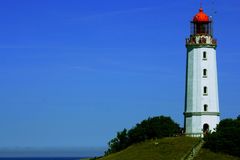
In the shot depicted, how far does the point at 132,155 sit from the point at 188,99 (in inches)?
602

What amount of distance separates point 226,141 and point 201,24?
1964cm

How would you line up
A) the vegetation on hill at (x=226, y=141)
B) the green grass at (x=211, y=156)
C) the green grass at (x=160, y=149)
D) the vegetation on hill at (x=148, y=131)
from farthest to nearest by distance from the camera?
the vegetation on hill at (x=148, y=131)
the vegetation on hill at (x=226, y=141)
the green grass at (x=160, y=149)
the green grass at (x=211, y=156)

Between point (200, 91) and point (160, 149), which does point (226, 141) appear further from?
point (200, 91)

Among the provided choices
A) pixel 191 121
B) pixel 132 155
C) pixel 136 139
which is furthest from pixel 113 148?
pixel 132 155

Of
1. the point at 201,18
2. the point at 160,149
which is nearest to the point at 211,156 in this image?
the point at 160,149

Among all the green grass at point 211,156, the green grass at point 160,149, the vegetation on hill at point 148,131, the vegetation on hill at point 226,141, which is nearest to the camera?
the green grass at point 211,156

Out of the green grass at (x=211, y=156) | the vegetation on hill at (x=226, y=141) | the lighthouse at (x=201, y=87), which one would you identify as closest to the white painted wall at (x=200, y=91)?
the lighthouse at (x=201, y=87)

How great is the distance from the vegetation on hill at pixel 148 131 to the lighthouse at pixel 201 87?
7.30ft

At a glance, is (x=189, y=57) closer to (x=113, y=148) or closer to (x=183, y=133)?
(x=183, y=133)

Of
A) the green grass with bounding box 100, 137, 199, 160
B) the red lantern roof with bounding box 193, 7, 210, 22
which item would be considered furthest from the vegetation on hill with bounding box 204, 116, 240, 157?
the red lantern roof with bounding box 193, 7, 210, 22

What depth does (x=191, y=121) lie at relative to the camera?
8044 centimetres

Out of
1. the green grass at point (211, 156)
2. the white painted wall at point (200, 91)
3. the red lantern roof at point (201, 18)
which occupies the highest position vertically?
the red lantern roof at point (201, 18)

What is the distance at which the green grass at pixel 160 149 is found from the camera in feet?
218

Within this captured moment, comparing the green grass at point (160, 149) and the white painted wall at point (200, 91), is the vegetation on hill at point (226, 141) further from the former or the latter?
the white painted wall at point (200, 91)
